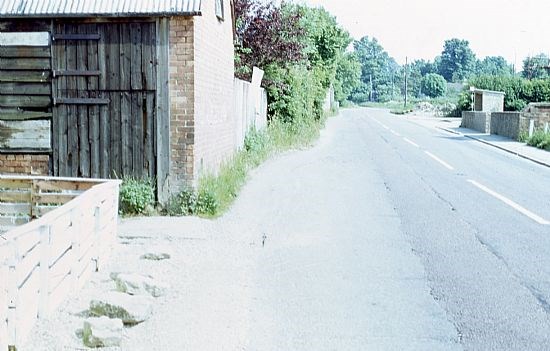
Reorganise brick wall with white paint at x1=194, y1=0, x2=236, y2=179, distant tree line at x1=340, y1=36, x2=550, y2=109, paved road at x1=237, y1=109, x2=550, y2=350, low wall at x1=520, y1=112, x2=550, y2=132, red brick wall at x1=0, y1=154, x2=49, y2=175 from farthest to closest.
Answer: distant tree line at x1=340, y1=36, x2=550, y2=109 < low wall at x1=520, y1=112, x2=550, y2=132 < brick wall with white paint at x1=194, y1=0, x2=236, y2=179 < red brick wall at x1=0, y1=154, x2=49, y2=175 < paved road at x1=237, y1=109, x2=550, y2=350

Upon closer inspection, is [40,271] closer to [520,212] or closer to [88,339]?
[88,339]

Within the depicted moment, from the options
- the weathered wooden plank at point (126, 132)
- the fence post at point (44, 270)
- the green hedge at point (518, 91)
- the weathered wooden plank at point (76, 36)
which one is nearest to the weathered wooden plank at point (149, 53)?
the weathered wooden plank at point (126, 132)

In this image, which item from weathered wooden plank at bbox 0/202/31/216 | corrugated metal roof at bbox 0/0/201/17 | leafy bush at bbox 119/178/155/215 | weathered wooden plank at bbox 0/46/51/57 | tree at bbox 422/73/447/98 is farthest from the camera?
tree at bbox 422/73/447/98

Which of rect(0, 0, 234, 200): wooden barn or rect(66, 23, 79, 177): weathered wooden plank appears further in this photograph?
rect(66, 23, 79, 177): weathered wooden plank

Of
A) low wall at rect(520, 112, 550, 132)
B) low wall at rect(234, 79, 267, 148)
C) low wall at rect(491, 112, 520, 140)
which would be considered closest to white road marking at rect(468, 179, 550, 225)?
low wall at rect(234, 79, 267, 148)

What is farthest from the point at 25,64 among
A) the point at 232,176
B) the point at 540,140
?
the point at 540,140

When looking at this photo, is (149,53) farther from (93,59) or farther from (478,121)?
(478,121)

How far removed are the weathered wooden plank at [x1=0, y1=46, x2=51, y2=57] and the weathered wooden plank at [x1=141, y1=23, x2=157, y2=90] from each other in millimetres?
1493

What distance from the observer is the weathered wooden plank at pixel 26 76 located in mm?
11445

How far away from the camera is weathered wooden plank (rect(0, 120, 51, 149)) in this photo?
11.6 m

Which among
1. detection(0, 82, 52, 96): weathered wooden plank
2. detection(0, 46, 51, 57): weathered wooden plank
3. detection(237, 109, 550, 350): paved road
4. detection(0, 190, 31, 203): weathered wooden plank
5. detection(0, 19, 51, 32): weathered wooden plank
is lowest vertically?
detection(237, 109, 550, 350): paved road

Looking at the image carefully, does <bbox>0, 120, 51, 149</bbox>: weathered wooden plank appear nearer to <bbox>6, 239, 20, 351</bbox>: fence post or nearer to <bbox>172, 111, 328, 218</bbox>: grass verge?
<bbox>172, 111, 328, 218</bbox>: grass verge

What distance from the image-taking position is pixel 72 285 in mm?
6664

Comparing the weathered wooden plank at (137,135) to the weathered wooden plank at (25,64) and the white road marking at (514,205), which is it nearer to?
the weathered wooden plank at (25,64)
